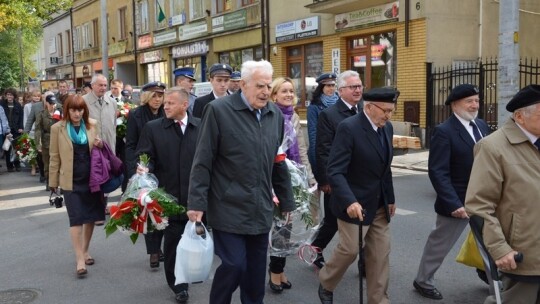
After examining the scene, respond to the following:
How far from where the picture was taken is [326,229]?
5.65m

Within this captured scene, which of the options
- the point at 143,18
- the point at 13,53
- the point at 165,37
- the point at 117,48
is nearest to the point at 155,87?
the point at 165,37

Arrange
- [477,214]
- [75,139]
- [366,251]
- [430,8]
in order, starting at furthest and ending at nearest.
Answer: [430,8] → [75,139] → [366,251] → [477,214]

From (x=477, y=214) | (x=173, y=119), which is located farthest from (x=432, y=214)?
(x=477, y=214)

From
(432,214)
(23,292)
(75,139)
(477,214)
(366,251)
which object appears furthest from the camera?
(432,214)

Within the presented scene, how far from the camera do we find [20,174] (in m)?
14.4

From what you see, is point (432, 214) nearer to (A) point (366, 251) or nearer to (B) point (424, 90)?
(A) point (366, 251)

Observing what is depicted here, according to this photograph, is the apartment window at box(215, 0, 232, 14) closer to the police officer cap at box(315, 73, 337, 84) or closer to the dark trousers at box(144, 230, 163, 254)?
the police officer cap at box(315, 73, 337, 84)

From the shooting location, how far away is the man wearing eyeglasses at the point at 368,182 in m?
4.34

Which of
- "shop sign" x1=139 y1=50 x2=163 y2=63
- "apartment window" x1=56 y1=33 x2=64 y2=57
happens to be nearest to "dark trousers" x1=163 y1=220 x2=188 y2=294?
"shop sign" x1=139 y1=50 x2=163 y2=63

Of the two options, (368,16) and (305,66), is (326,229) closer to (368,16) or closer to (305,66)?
(368,16)

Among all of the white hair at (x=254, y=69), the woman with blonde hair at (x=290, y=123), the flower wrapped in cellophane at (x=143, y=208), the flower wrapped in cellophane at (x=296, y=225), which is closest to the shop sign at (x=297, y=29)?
the woman with blonde hair at (x=290, y=123)

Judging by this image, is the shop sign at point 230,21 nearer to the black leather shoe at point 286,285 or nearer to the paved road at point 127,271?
the paved road at point 127,271

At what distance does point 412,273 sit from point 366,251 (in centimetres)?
136

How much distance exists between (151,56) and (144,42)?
1196mm
